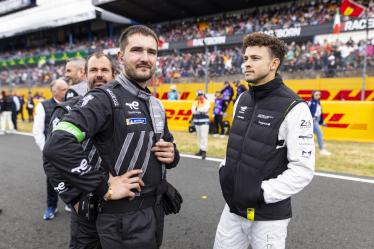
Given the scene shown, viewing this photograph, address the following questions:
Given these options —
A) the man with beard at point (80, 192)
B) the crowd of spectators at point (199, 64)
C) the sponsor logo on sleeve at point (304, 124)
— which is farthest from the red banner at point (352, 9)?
the man with beard at point (80, 192)

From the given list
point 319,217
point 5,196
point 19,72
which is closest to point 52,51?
point 19,72

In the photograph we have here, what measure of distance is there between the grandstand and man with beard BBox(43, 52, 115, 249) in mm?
1899

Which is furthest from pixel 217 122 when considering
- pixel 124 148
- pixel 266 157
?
pixel 124 148

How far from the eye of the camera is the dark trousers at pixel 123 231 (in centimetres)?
183

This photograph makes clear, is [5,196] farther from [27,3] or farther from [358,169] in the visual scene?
[27,3]

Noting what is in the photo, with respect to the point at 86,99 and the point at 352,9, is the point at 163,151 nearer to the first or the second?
the point at 86,99

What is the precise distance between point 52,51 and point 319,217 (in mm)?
39940

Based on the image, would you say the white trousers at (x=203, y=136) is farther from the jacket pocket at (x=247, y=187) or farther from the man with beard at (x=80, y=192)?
the jacket pocket at (x=247, y=187)

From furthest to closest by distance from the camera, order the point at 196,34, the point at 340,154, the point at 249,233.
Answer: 1. the point at 196,34
2. the point at 340,154
3. the point at 249,233

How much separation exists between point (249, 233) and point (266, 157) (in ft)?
2.05

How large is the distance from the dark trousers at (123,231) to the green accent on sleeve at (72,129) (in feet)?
1.68

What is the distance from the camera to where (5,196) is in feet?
16.6

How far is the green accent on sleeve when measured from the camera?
5.42 ft

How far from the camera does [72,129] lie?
1659mm
